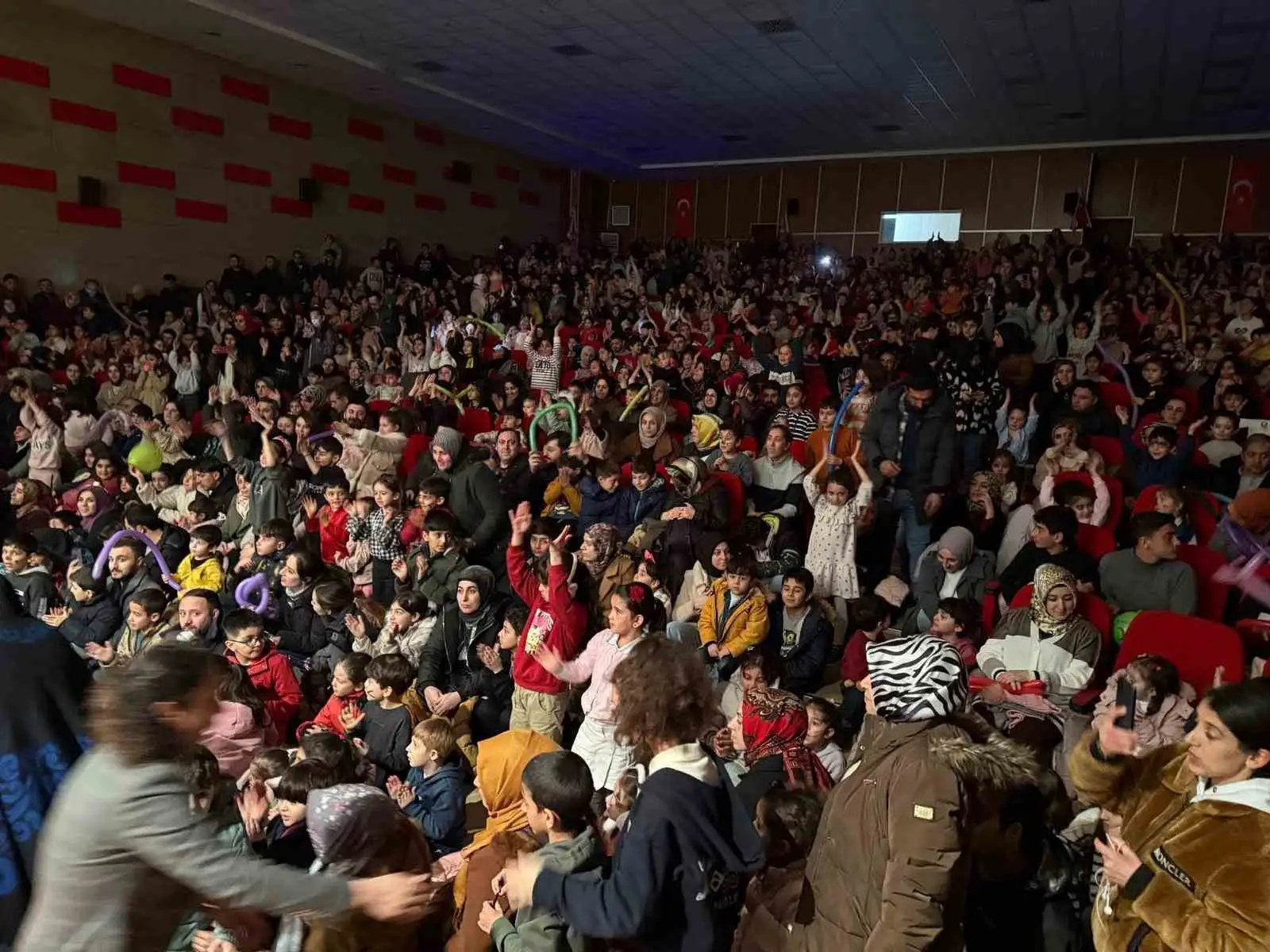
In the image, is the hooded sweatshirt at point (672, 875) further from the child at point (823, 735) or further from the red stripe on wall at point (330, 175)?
the red stripe on wall at point (330, 175)

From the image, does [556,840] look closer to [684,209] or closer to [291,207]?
[291,207]

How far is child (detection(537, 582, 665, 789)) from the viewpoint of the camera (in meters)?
3.40

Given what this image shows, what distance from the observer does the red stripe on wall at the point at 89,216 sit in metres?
11.2

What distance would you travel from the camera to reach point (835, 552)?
498 centimetres

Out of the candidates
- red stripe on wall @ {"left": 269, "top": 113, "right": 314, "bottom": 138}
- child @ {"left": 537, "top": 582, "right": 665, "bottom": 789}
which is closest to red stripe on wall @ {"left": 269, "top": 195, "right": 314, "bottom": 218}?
red stripe on wall @ {"left": 269, "top": 113, "right": 314, "bottom": 138}

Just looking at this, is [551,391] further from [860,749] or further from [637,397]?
[860,749]

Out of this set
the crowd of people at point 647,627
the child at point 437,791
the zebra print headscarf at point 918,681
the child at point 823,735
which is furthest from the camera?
the child at point 823,735

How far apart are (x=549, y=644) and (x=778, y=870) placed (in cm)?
175

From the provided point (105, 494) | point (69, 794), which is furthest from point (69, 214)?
point (69, 794)

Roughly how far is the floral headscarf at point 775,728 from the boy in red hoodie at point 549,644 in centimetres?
89

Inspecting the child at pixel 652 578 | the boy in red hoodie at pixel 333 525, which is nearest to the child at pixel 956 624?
the child at pixel 652 578

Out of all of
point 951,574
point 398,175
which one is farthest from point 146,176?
point 951,574

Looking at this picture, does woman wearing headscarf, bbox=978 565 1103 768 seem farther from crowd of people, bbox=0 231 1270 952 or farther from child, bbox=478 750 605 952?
child, bbox=478 750 605 952

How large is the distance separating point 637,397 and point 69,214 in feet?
29.2
